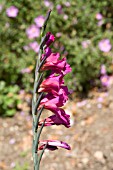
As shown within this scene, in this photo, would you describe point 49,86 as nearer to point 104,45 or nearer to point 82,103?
point 82,103

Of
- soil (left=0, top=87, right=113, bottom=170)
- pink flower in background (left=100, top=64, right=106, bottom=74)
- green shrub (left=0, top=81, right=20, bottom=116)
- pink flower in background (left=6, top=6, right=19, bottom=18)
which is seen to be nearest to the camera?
soil (left=0, top=87, right=113, bottom=170)

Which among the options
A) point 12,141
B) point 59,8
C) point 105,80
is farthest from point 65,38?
point 12,141

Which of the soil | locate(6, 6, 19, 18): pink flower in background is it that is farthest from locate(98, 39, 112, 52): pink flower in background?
locate(6, 6, 19, 18): pink flower in background

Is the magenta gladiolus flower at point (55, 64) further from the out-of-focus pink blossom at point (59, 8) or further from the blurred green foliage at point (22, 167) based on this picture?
the out-of-focus pink blossom at point (59, 8)

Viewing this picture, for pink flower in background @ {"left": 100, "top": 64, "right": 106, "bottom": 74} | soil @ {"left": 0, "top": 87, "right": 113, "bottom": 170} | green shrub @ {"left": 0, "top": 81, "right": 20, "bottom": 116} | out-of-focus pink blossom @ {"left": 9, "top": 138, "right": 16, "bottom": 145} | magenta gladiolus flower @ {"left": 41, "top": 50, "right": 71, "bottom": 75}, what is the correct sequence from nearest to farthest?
magenta gladiolus flower @ {"left": 41, "top": 50, "right": 71, "bottom": 75}
soil @ {"left": 0, "top": 87, "right": 113, "bottom": 170}
out-of-focus pink blossom @ {"left": 9, "top": 138, "right": 16, "bottom": 145}
green shrub @ {"left": 0, "top": 81, "right": 20, "bottom": 116}
pink flower in background @ {"left": 100, "top": 64, "right": 106, "bottom": 74}

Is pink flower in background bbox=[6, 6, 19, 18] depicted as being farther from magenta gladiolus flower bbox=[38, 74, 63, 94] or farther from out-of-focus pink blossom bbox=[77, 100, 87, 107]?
magenta gladiolus flower bbox=[38, 74, 63, 94]

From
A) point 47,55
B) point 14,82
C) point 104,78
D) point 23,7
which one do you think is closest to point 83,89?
point 104,78

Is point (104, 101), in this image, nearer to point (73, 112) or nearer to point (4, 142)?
point (73, 112)
